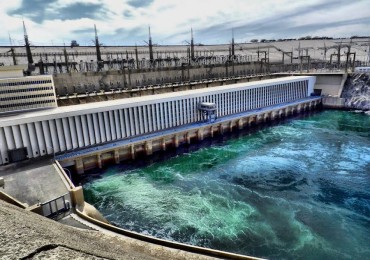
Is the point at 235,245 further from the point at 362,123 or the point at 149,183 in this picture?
the point at 362,123

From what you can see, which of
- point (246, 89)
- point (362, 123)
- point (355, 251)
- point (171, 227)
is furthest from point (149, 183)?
point (362, 123)

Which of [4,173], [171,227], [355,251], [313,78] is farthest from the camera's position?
[313,78]

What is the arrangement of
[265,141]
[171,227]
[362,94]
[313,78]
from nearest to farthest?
[171,227] < [265,141] < [362,94] < [313,78]

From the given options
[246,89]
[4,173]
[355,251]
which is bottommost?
[355,251]

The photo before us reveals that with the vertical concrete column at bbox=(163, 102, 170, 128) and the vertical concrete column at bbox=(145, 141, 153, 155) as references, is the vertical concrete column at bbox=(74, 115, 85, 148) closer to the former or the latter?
the vertical concrete column at bbox=(145, 141, 153, 155)

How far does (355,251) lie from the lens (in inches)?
625

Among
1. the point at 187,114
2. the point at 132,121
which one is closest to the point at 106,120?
the point at 132,121

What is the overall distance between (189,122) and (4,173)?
2245 cm

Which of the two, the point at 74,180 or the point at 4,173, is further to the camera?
the point at 74,180

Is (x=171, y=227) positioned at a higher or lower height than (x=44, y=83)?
lower

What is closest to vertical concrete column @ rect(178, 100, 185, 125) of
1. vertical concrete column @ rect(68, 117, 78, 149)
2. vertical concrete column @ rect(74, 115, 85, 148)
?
vertical concrete column @ rect(74, 115, 85, 148)

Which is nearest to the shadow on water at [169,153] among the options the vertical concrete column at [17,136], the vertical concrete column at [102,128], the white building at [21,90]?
the vertical concrete column at [102,128]

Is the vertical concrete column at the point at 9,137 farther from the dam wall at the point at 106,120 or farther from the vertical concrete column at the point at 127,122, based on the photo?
the vertical concrete column at the point at 127,122

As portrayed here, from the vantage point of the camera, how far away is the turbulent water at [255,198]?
16.9m
